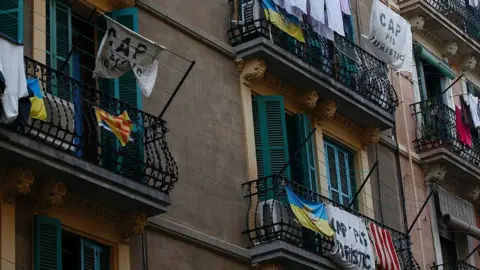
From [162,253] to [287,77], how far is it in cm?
539

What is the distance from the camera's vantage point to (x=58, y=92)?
18.5 metres

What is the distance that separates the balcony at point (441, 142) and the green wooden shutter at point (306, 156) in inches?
175

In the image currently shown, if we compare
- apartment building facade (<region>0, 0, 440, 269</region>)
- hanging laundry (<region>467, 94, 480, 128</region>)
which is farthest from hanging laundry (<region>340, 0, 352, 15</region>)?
hanging laundry (<region>467, 94, 480, 128</region>)

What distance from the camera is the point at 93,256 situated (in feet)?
61.0

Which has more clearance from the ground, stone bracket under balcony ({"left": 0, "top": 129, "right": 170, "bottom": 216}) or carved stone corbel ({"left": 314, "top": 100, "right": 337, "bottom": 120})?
carved stone corbel ({"left": 314, "top": 100, "right": 337, "bottom": 120})

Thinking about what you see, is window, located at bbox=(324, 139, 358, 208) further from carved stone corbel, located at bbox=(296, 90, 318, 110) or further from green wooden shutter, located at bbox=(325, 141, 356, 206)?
carved stone corbel, located at bbox=(296, 90, 318, 110)

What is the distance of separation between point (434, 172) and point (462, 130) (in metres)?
1.57

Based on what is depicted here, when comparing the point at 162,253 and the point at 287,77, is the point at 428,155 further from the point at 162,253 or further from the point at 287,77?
the point at 162,253

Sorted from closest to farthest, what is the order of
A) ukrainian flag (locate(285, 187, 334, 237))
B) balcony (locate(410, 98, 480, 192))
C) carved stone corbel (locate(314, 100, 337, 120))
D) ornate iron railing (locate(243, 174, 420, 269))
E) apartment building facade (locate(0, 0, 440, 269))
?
apartment building facade (locate(0, 0, 440, 269)) → ornate iron railing (locate(243, 174, 420, 269)) → ukrainian flag (locate(285, 187, 334, 237)) → carved stone corbel (locate(314, 100, 337, 120)) → balcony (locate(410, 98, 480, 192))

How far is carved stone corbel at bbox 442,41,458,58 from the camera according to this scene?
30375 millimetres

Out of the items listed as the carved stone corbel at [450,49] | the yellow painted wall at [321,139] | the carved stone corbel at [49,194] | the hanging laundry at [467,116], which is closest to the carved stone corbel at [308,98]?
the yellow painted wall at [321,139]

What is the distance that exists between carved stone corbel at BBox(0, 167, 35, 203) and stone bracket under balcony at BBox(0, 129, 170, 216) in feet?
0.27

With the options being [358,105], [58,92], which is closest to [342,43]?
[358,105]

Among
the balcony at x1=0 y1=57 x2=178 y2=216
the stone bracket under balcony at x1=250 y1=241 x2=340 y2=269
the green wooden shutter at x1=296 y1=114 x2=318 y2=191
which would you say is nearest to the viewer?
the balcony at x1=0 y1=57 x2=178 y2=216
